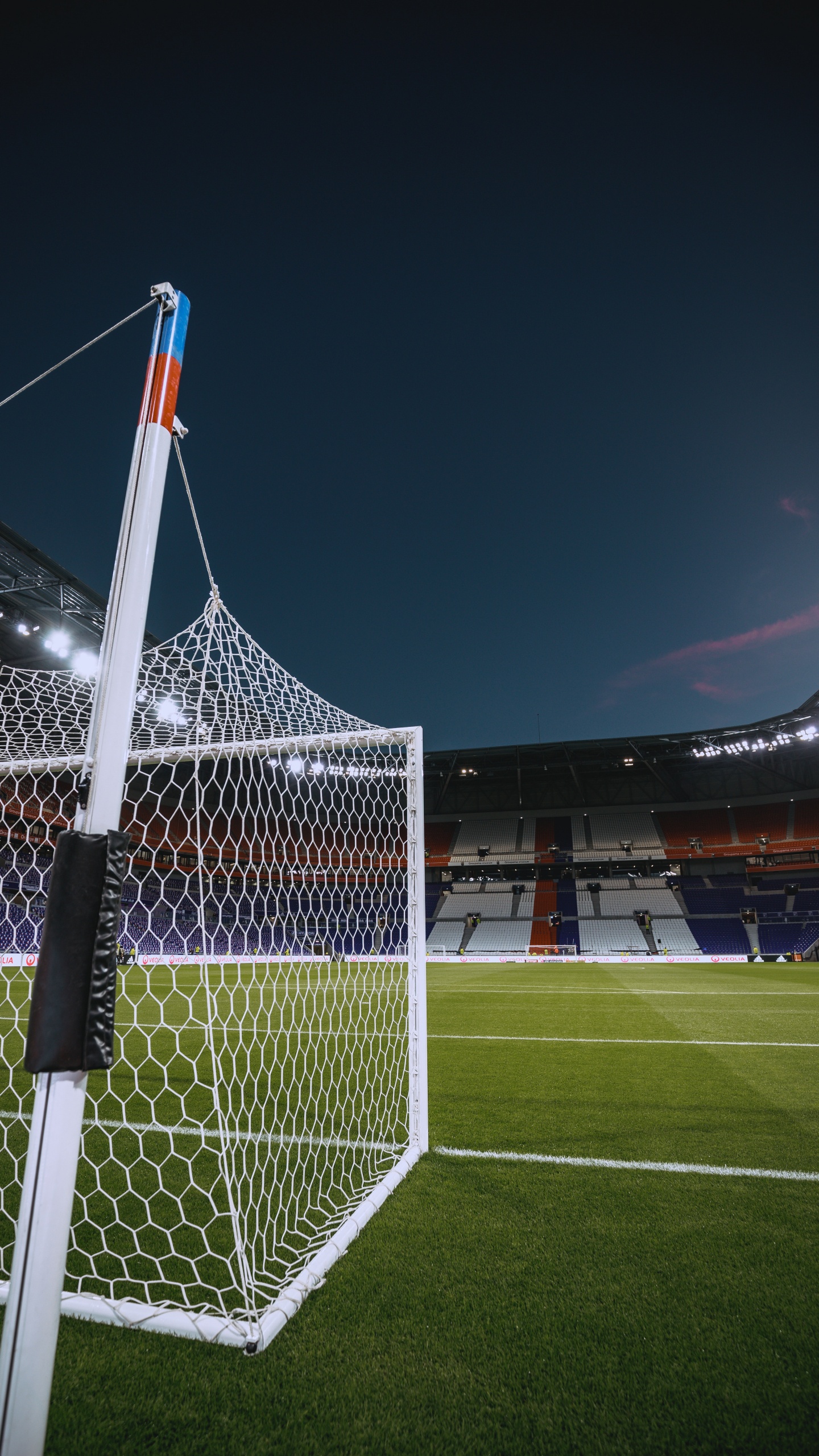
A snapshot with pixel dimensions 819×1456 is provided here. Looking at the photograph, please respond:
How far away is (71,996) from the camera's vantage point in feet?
3.28

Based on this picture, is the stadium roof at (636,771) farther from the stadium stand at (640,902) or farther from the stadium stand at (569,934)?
the stadium stand at (569,934)

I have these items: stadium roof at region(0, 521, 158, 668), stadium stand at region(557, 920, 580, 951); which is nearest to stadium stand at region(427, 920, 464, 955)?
stadium stand at region(557, 920, 580, 951)

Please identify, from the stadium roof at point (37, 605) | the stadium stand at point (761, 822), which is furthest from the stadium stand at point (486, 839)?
the stadium roof at point (37, 605)

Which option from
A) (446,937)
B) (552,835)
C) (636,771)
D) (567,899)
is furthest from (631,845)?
(446,937)

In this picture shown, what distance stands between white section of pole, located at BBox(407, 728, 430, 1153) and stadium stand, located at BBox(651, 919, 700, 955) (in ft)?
103

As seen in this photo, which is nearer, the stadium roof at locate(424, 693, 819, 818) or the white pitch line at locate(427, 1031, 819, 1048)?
the white pitch line at locate(427, 1031, 819, 1048)

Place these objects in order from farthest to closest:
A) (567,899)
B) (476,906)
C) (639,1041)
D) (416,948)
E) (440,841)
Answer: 1. (440,841)
2. (476,906)
3. (567,899)
4. (639,1041)
5. (416,948)

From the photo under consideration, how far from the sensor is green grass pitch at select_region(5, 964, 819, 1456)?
52.2 inches

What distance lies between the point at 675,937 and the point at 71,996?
36.1 metres

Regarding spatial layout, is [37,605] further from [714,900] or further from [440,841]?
[714,900]

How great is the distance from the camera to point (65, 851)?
1009 mm

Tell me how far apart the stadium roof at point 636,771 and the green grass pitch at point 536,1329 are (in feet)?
92.7

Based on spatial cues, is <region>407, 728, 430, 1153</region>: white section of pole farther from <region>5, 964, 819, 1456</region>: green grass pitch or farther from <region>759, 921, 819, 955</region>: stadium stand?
<region>759, 921, 819, 955</region>: stadium stand

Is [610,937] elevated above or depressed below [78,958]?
below
